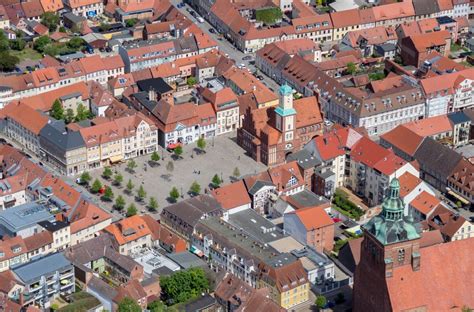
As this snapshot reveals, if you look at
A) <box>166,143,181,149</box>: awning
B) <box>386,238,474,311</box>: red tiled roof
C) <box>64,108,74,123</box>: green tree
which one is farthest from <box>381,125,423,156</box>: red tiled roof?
<box>64,108,74,123</box>: green tree

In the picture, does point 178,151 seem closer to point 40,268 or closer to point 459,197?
point 40,268

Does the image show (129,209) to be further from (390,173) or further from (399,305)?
(399,305)

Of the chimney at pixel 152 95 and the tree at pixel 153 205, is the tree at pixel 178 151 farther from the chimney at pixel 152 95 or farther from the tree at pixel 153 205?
the tree at pixel 153 205

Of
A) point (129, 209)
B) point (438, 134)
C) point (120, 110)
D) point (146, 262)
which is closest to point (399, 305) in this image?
point (146, 262)

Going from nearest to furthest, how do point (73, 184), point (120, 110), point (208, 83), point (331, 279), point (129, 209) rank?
1. point (331, 279)
2. point (129, 209)
3. point (73, 184)
4. point (120, 110)
5. point (208, 83)

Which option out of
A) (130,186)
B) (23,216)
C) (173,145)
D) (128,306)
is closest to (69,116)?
(173,145)

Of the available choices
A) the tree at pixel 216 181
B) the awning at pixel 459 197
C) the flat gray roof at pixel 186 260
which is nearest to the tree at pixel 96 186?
the tree at pixel 216 181
